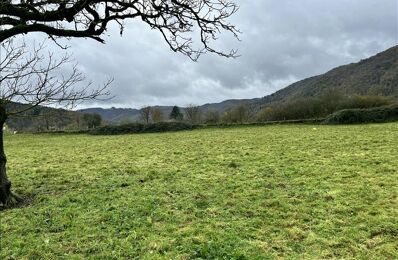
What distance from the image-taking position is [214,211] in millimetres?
8211

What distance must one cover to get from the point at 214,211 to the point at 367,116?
103 ft

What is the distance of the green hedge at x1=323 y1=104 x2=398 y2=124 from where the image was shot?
3469 cm

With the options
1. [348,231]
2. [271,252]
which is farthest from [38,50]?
[348,231]

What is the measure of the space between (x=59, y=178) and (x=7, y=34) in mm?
5520

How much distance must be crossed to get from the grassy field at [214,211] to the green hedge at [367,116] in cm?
2238

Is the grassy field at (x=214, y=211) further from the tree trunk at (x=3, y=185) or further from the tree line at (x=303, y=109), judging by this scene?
the tree line at (x=303, y=109)

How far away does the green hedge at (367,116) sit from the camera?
34688 millimetres

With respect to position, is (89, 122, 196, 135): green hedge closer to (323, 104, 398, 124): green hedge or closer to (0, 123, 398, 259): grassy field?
(323, 104, 398, 124): green hedge

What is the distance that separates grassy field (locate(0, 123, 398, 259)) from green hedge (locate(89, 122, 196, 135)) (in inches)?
1047

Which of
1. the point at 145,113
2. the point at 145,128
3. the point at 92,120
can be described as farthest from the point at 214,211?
the point at 145,113

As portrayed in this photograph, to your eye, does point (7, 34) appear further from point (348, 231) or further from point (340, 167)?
point (340, 167)

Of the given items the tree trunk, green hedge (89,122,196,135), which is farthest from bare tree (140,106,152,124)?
the tree trunk

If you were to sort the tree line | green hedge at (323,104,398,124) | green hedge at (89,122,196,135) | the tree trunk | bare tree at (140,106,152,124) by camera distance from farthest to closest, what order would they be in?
1. bare tree at (140,106,152,124)
2. the tree line
3. green hedge at (89,122,196,135)
4. green hedge at (323,104,398,124)
5. the tree trunk

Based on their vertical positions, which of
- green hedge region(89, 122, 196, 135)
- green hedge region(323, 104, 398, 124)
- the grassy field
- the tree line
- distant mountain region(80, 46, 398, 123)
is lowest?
the grassy field
